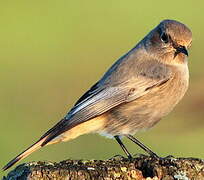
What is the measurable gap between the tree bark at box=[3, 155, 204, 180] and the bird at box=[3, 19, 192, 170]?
92.3 inches

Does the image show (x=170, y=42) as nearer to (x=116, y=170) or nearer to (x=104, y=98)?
(x=104, y=98)

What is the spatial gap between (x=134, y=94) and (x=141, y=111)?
22 cm

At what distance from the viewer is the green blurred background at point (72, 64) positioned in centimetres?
1120

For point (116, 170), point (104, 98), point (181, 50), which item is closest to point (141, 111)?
point (104, 98)

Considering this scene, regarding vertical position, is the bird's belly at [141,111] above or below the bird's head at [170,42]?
below

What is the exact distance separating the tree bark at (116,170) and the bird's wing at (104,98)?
2.07 metres

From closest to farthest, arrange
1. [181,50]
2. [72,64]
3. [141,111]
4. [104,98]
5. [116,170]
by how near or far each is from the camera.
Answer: [116,170], [104,98], [141,111], [181,50], [72,64]

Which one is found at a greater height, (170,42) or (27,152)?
(170,42)

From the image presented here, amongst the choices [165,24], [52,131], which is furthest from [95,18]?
[52,131]

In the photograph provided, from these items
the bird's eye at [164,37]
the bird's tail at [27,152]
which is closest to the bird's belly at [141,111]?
the bird's eye at [164,37]

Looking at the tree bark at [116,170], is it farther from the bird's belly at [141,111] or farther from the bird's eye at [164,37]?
the bird's eye at [164,37]

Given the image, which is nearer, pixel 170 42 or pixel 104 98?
pixel 104 98

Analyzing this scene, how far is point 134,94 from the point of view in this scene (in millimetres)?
8383

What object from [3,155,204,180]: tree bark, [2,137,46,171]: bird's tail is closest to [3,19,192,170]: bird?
[2,137,46,171]: bird's tail
